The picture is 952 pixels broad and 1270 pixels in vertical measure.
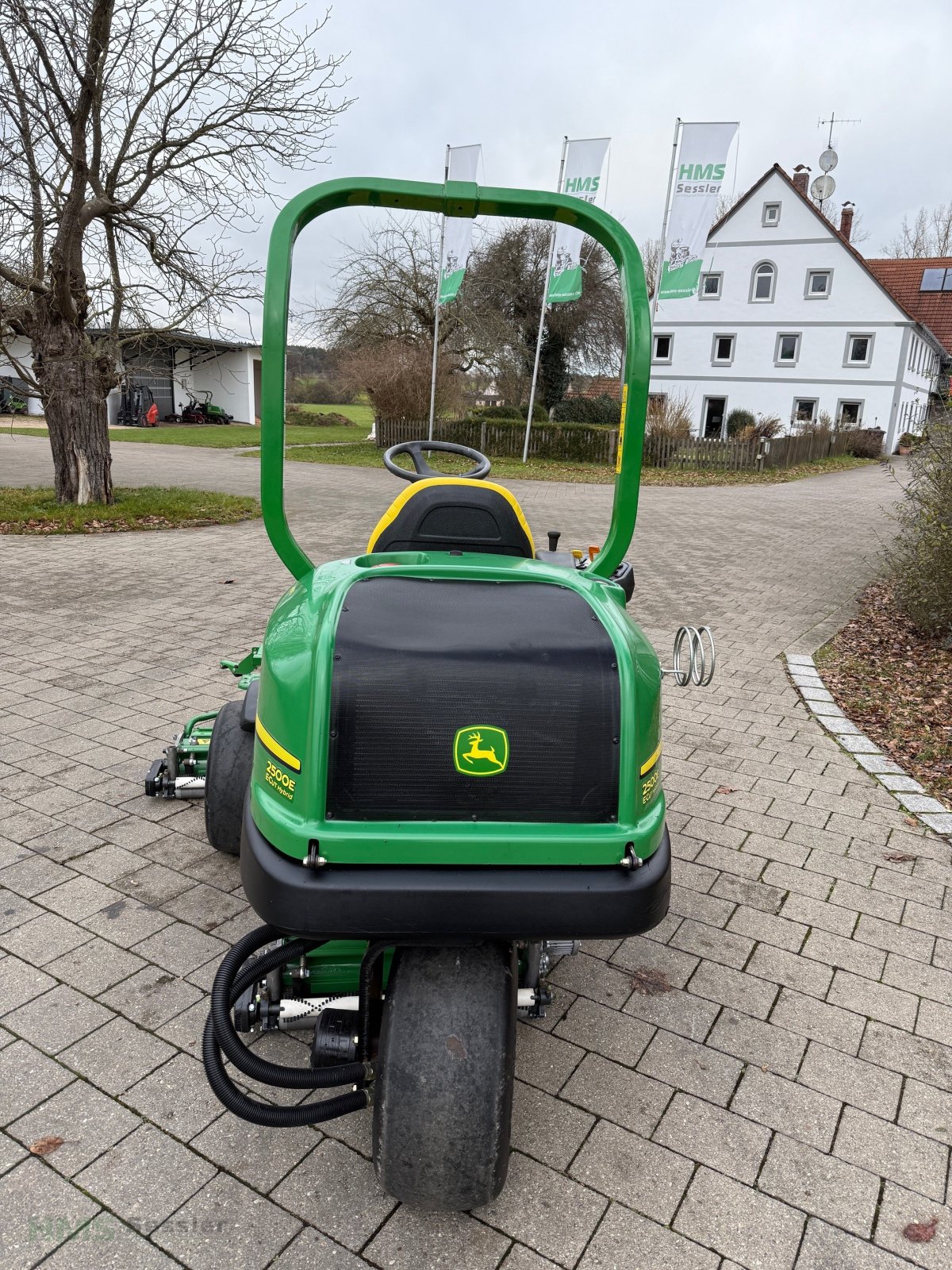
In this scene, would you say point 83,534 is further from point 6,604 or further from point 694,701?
point 694,701

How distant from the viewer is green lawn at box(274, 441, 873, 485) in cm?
2133

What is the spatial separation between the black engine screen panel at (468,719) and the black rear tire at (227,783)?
145cm

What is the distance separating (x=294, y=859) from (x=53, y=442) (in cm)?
1102

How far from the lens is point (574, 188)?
64.0ft

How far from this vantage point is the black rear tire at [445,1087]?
6.04ft

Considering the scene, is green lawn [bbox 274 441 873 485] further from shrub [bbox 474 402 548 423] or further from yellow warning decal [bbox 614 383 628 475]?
yellow warning decal [bbox 614 383 628 475]

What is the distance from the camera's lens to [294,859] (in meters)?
1.87

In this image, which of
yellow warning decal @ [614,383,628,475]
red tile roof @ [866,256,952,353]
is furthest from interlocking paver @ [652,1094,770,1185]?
red tile roof @ [866,256,952,353]

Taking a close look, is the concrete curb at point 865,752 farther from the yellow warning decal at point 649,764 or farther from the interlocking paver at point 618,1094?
the yellow warning decal at point 649,764

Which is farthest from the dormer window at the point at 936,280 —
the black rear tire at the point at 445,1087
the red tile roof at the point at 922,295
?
the black rear tire at the point at 445,1087

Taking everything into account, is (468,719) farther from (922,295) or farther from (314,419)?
(922,295)

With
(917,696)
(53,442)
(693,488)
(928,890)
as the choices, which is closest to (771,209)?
(693,488)

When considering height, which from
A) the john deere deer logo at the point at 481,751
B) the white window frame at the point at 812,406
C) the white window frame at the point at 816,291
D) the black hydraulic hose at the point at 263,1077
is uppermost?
the white window frame at the point at 816,291

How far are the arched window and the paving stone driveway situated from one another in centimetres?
3328
